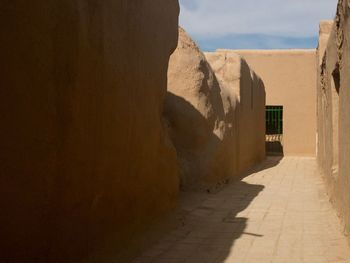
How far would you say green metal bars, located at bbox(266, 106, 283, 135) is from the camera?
59.2 ft

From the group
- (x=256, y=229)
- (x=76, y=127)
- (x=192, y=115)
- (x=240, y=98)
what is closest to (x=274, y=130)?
(x=240, y=98)

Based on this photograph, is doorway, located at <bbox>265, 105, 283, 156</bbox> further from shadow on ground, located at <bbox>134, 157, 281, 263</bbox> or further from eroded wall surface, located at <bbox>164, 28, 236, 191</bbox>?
shadow on ground, located at <bbox>134, 157, 281, 263</bbox>

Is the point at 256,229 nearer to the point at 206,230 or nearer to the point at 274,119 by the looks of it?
the point at 206,230

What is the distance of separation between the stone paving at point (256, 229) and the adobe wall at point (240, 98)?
6.40ft

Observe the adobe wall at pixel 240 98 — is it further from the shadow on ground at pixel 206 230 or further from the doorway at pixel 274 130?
the doorway at pixel 274 130

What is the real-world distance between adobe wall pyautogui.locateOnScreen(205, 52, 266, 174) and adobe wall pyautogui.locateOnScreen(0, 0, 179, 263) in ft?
17.2

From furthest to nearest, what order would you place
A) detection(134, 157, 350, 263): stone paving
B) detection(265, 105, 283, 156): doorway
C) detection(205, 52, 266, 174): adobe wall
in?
1. detection(265, 105, 283, 156): doorway
2. detection(205, 52, 266, 174): adobe wall
3. detection(134, 157, 350, 263): stone paving

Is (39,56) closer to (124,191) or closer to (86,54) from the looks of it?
(86,54)

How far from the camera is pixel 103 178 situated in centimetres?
373

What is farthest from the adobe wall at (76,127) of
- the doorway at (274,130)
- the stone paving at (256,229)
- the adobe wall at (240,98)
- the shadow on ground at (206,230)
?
the doorway at (274,130)

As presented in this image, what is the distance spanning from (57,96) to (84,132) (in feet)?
1.52

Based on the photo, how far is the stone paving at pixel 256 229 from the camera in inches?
169

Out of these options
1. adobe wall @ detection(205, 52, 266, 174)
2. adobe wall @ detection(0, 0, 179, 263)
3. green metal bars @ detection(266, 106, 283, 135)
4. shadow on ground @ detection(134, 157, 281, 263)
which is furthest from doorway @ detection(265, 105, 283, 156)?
adobe wall @ detection(0, 0, 179, 263)

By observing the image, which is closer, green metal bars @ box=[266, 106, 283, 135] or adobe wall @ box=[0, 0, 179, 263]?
adobe wall @ box=[0, 0, 179, 263]
